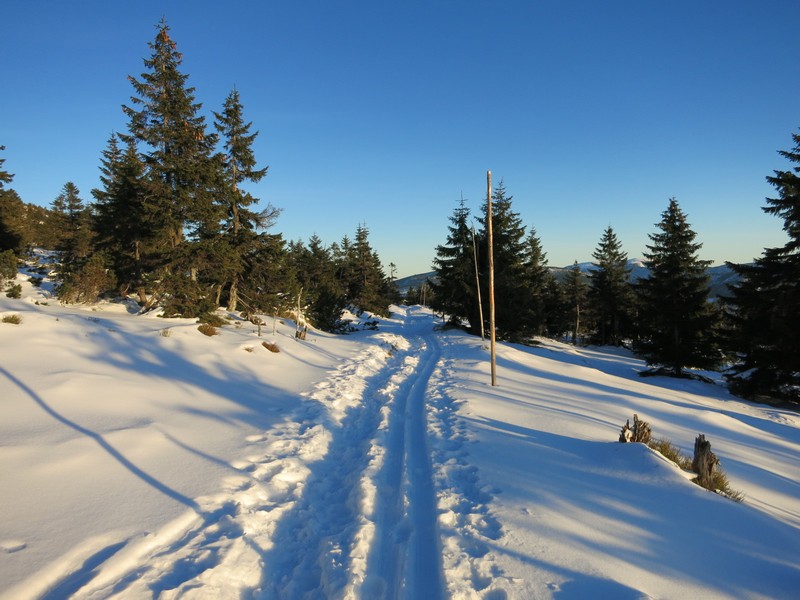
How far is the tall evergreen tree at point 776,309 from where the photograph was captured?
16.7m

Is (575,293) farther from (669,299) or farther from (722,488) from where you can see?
(722,488)

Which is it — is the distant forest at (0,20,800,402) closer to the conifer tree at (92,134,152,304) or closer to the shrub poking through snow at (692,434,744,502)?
the conifer tree at (92,134,152,304)

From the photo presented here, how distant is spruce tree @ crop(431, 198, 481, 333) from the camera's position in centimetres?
2973

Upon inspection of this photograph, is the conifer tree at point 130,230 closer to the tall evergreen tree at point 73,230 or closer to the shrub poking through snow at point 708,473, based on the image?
the tall evergreen tree at point 73,230

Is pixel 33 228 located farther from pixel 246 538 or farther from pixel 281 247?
pixel 246 538

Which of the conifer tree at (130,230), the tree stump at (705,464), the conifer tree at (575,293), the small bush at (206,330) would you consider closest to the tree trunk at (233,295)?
the conifer tree at (130,230)

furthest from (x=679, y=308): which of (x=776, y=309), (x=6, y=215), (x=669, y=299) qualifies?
(x=6, y=215)

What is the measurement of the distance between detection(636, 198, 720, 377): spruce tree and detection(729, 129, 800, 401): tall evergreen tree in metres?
3.09

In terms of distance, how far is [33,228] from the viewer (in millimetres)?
47219

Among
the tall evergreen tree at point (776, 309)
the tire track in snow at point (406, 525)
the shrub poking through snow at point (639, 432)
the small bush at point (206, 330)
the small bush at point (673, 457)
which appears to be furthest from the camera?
the tall evergreen tree at point (776, 309)

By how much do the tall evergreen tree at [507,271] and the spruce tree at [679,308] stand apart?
8.27 m

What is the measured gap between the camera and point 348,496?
5.23 m

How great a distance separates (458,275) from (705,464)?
2486 centimetres

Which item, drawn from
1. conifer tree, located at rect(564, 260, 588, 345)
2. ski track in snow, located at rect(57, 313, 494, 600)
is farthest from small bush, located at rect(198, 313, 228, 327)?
conifer tree, located at rect(564, 260, 588, 345)
